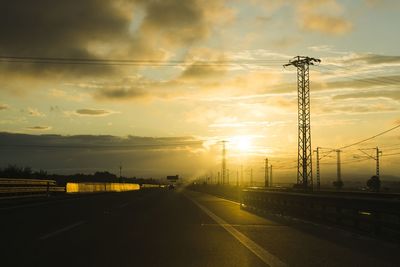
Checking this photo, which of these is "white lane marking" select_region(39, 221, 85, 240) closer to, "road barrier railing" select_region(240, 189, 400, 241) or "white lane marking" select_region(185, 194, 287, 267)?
"white lane marking" select_region(185, 194, 287, 267)

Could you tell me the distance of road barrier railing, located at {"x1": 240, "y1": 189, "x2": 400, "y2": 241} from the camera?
50.5 feet

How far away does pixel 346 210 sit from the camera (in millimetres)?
19859

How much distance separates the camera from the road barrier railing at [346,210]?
15.4m

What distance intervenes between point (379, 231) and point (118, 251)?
26.3ft

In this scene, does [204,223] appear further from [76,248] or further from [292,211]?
[76,248]

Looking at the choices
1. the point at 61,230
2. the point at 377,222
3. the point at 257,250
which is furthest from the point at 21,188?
the point at 257,250

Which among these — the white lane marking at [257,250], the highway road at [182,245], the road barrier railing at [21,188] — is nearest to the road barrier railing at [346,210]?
A: the highway road at [182,245]

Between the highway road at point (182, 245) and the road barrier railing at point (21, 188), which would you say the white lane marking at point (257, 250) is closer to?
the highway road at point (182, 245)

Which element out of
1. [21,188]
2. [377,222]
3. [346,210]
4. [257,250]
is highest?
[21,188]

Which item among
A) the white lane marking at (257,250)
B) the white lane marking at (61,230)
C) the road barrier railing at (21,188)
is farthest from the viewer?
the road barrier railing at (21,188)

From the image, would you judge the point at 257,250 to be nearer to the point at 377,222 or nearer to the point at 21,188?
the point at 377,222

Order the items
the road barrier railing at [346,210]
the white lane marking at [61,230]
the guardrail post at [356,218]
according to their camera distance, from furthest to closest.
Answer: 1. the guardrail post at [356,218]
2. the road barrier railing at [346,210]
3. the white lane marking at [61,230]

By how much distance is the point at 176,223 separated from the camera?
20469mm

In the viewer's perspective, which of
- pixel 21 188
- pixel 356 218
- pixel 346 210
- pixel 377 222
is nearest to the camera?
pixel 377 222
